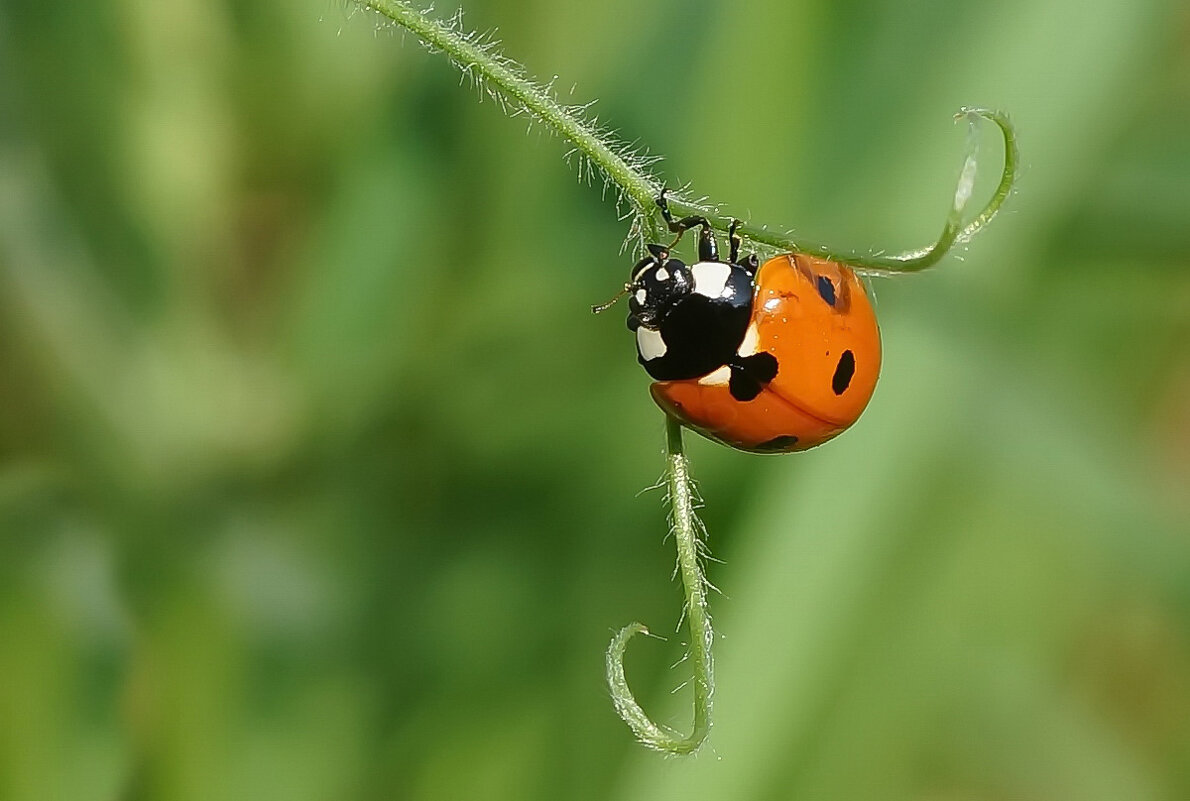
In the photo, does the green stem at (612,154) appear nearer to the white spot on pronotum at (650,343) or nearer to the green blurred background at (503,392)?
the white spot on pronotum at (650,343)

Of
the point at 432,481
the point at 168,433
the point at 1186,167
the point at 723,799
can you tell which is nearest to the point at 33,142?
the point at 168,433

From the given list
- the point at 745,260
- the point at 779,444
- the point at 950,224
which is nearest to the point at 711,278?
the point at 745,260

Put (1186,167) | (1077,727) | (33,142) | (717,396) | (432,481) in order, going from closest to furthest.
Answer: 1. (717,396)
2. (33,142)
3. (432,481)
4. (1186,167)
5. (1077,727)

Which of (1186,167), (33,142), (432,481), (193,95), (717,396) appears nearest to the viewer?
(717,396)

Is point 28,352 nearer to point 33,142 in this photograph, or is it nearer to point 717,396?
point 33,142

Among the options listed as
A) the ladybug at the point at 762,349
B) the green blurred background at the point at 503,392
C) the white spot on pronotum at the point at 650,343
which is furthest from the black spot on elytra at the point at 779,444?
the green blurred background at the point at 503,392

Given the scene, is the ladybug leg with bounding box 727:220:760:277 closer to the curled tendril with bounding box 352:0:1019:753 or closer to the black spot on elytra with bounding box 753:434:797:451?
the black spot on elytra with bounding box 753:434:797:451

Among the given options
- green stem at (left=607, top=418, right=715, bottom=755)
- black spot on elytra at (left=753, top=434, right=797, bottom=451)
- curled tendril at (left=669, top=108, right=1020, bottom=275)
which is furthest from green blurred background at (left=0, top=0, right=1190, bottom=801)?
→ curled tendril at (left=669, top=108, right=1020, bottom=275)
